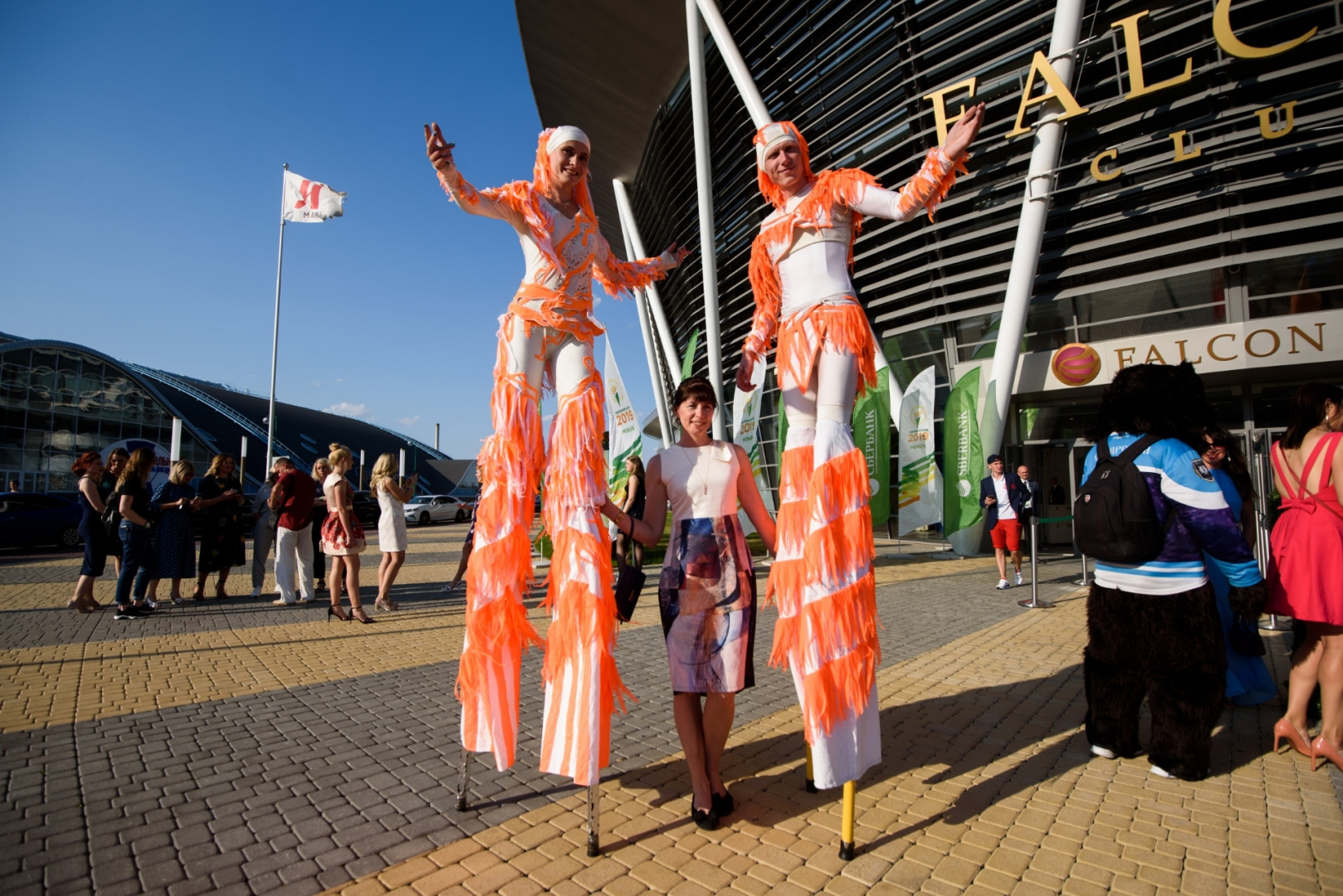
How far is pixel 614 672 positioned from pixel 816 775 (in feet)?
2.48

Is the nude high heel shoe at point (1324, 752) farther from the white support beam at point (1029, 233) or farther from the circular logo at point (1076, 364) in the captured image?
the circular logo at point (1076, 364)

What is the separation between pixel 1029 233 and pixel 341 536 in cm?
1175

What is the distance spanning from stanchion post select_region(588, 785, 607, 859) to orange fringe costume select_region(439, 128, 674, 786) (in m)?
0.06

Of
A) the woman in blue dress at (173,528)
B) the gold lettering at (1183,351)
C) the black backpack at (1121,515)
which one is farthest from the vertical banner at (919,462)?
the woman in blue dress at (173,528)

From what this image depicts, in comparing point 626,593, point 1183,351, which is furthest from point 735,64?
point 626,593

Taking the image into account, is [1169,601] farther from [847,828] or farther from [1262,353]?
[1262,353]

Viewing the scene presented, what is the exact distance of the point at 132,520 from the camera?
6.96 metres

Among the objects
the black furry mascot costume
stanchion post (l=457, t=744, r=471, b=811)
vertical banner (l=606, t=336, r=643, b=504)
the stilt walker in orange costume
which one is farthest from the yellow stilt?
vertical banner (l=606, t=336, r=643, b=504)

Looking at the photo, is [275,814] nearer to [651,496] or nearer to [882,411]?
[651,496]

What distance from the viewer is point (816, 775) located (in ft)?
7.63

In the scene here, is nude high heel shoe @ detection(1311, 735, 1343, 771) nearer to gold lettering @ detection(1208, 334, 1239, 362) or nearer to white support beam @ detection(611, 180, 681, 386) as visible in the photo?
gold lettering @ detection(1208, 334, 1239, 362)

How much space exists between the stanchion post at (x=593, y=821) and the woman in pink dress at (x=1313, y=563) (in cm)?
315

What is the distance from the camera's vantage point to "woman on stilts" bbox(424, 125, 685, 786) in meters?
2.40

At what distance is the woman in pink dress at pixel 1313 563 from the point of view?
311cm
